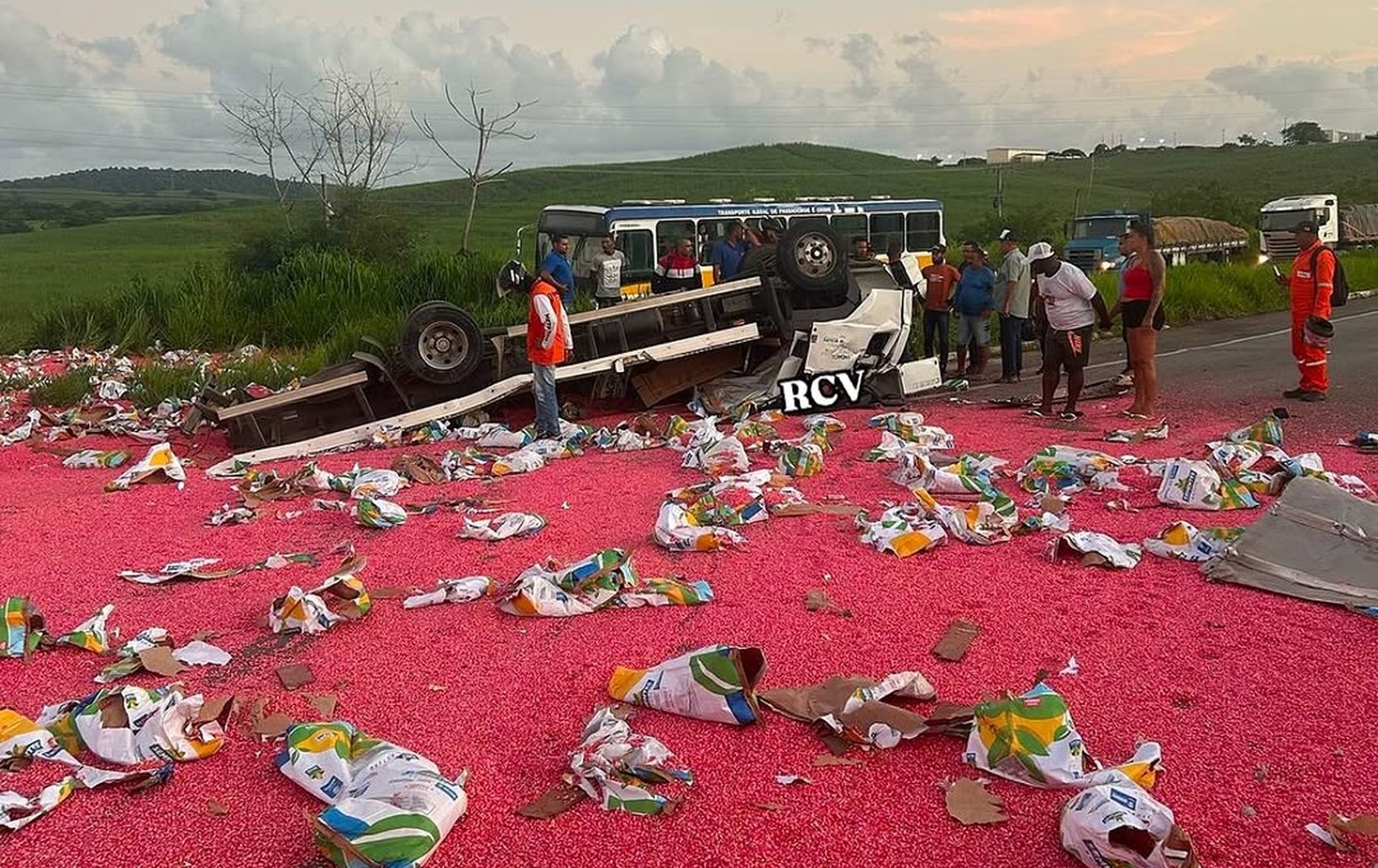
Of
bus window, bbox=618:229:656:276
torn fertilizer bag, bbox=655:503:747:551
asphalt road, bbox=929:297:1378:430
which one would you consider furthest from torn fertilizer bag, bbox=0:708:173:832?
bus window, bbox=618:229:656:276

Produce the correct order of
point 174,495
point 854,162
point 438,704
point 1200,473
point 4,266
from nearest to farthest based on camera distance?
1. point 438,704
2. point 1200,473
3. point 174,495
4. point 4,266
5. point 854,162

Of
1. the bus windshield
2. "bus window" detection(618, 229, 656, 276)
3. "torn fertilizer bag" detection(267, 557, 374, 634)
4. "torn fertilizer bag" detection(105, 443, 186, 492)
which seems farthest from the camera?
the bus windshield

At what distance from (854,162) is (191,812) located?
9102cm

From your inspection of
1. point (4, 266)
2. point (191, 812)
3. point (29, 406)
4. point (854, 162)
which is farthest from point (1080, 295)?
point (854, 162)

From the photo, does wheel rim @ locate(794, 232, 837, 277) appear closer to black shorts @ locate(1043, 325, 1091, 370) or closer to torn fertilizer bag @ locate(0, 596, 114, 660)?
black shorts @ locate(1043, 325, 1091, 370)

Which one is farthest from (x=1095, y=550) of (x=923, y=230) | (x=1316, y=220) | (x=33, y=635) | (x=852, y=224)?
(x=1316, y=220)

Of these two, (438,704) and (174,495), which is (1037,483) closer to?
(438,704)

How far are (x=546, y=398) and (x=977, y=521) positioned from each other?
425 cm

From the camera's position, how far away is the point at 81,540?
6.04 metres

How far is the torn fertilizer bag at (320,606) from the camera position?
4410 mm

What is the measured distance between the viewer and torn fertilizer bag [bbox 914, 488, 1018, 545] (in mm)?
5316

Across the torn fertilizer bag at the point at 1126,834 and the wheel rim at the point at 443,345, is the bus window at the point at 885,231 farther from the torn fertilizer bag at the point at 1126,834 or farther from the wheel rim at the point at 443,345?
the torn fertilizer bag at the point at 1126,834

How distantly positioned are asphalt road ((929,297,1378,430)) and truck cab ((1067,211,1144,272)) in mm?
8511

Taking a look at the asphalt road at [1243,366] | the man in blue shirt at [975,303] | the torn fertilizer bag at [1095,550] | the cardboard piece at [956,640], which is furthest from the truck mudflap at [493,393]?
the cardboard piece at [956,640]
